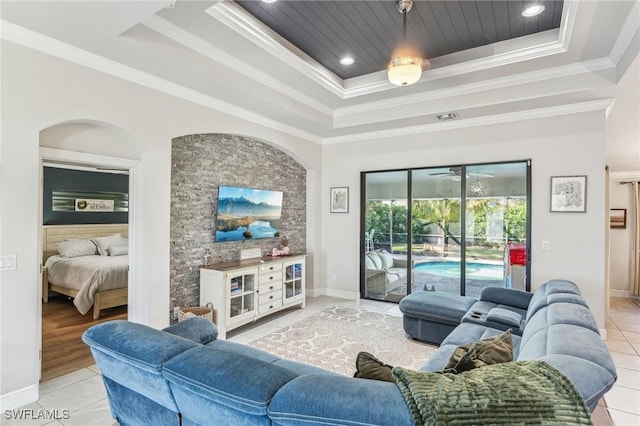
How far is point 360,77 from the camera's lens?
468cm

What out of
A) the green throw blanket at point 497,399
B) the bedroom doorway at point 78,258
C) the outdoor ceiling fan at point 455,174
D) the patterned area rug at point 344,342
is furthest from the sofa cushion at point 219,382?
the outdoor ceiling fan at point 455,174

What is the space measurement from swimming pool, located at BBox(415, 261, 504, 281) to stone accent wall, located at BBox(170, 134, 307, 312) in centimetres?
260

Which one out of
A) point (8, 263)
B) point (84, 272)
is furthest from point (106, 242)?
point (8, 263)

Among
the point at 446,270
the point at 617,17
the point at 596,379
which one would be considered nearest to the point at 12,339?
the point at 596,379

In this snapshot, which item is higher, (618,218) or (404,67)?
(404,67)

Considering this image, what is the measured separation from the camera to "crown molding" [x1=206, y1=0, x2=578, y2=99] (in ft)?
9.96

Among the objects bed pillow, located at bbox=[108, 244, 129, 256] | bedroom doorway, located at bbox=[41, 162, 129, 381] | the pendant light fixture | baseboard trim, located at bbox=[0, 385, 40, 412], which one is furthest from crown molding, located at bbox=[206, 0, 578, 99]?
bed pillow, located at bbox=[108, 244, 129, 256]

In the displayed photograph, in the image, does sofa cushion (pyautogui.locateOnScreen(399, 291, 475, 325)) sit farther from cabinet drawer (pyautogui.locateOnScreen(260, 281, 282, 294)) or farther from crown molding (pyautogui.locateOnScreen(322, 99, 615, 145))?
crown molding (pyautogui.locateOnScreen(322, 99, 615, 145))

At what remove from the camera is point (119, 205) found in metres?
7.39

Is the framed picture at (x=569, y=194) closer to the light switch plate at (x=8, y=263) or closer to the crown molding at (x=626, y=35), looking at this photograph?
the crown molding at (x=626, y=35)

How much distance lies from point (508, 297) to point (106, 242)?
6862mm

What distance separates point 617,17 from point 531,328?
2.70 meters

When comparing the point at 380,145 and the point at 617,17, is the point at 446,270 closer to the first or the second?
the point at 380,145

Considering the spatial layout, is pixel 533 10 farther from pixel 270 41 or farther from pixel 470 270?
pixel 470 270
